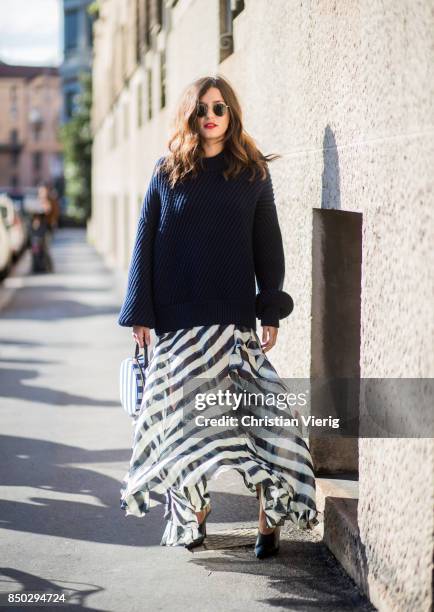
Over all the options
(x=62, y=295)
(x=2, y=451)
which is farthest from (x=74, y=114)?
(x=2, y=451)

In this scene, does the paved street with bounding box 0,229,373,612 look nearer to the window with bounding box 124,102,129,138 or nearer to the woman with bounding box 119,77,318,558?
the woman with bounding box 119,77,318,558

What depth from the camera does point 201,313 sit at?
501 cm

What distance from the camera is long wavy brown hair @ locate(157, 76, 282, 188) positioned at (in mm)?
5012

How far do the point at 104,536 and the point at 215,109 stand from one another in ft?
6.74

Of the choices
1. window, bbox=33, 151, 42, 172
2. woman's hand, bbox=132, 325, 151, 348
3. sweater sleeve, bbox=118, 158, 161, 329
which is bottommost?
woman's hand, bbox=132, 325, 151, 348

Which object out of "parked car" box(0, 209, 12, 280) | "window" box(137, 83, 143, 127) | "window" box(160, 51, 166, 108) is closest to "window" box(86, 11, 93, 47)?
"parked car" box(0, 209, 12, 280)

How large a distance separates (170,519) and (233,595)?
62cm

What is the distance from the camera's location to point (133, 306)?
16.6ft

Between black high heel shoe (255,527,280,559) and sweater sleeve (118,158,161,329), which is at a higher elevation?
sweater sleeve (118,158,161,329)

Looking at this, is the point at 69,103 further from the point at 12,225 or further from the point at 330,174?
the point at 330,174

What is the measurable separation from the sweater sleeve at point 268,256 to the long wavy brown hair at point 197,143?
0.13 m

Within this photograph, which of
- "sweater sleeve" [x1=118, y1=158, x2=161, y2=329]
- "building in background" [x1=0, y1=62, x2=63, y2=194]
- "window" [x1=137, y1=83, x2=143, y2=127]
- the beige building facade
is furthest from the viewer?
"building in background" [x1=0, y1=62, x2=63, y2=194]

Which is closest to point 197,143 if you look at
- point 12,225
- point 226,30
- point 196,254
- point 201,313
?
point 196,254

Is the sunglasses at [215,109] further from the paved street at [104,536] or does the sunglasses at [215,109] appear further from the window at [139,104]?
the window at [139,104]
